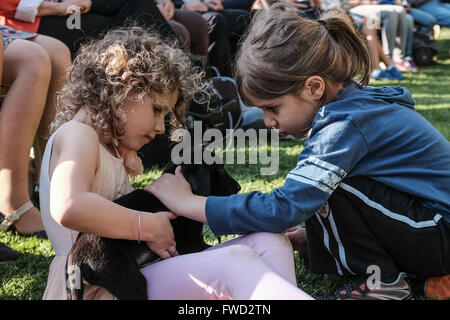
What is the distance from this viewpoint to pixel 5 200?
2.27 meters

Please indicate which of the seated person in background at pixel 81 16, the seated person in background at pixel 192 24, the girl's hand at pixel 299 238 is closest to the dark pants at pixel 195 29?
the seated person in background at pixel 192 24

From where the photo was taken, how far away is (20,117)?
2.26m

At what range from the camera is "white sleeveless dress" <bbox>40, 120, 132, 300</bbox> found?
56.0 inches

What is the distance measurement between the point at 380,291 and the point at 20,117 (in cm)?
162

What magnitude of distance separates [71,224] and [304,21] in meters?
0.97

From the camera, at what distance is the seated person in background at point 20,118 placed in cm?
225

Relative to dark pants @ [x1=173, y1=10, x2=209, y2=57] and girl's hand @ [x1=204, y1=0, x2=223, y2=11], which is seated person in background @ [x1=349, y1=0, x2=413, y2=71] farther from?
dark pants @ [x1=173, y1=10, x2=209, y2=57]

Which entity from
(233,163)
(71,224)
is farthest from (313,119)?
(233,163)

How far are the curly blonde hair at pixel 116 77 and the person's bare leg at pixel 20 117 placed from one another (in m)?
0.57

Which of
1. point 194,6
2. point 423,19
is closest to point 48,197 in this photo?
point 194,6

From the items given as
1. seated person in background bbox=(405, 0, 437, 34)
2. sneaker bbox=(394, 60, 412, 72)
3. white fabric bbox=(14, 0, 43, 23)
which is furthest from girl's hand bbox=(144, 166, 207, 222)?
seated person in background bbox=(405, 0, 437, 34)

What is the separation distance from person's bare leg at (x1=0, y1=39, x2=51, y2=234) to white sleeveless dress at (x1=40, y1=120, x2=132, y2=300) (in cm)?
73
